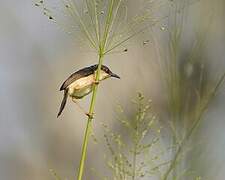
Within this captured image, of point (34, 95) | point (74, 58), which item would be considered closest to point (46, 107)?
point (34, 95)

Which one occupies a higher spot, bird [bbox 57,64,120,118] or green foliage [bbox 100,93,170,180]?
bird [bbox 57,64,120,118]

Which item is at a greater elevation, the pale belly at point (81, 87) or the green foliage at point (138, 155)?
the pale belly at point (81, 87)

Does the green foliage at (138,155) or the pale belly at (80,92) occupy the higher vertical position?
the pale belly at (80,92)

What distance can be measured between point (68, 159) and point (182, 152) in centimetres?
320

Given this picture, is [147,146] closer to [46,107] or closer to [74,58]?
[74,58]

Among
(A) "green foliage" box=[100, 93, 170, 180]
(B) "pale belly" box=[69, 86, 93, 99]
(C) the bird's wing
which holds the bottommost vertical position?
(A) "green foliage" box=[100, 93, 170, 180]

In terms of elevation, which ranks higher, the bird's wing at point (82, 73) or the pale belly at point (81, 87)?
the bird's wing at point (82, 73)

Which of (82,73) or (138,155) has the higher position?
(82,73)

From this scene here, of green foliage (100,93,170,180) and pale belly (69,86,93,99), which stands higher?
pale belly (69,86,93,99)

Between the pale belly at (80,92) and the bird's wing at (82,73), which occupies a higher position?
the bird's wing at (82,73)

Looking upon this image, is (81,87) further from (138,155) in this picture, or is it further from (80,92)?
(138,155)

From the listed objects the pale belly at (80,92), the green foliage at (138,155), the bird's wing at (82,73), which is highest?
the bird's wing at (82,73)

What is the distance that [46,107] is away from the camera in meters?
4.54

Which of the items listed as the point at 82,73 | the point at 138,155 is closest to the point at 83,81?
the point at 82,73
